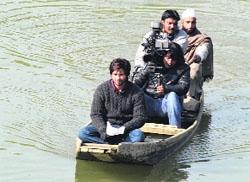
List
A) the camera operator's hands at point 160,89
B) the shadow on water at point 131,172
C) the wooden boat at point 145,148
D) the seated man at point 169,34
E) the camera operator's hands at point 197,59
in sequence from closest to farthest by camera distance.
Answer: the wooden boat at point 145,148
the shadow on water at point 131,172
the camera operator's hands at point 160,89
the seated man at point 169,34
the camera operator's hands at point 197,59

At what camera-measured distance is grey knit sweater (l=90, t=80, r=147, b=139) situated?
838cm

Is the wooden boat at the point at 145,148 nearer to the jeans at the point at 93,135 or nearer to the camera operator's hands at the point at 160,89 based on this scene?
the jeans at the point at 93,135

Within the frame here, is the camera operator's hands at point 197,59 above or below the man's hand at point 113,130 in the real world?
above

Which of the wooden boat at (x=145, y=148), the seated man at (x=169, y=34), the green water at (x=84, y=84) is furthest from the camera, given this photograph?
the seated man at (x=169, y=34)

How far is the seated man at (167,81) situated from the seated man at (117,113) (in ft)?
3.33

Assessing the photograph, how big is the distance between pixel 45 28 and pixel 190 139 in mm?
7165

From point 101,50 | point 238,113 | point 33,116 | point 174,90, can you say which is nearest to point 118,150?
point 174,90

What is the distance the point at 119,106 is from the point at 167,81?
1.35 m

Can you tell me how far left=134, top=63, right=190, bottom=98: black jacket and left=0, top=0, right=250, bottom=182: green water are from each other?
2.88 feet

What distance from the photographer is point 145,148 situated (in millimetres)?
8234

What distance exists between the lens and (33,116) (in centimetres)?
1062

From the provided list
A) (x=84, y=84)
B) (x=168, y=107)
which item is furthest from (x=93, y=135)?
(x=84, y=84)

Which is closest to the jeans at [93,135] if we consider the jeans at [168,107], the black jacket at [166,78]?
the jeans at [168,107]

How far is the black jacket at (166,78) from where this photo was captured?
9.45 meters
